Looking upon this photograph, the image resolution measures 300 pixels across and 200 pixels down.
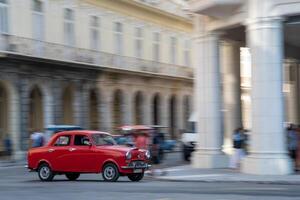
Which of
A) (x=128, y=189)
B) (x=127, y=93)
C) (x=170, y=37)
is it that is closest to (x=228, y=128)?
(x=128, y=189)

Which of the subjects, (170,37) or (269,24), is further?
(170,37)

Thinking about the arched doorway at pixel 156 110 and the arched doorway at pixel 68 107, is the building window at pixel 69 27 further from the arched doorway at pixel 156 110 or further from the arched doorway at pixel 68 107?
the arched doorway at pixel 156 110

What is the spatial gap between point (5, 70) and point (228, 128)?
13314 mm

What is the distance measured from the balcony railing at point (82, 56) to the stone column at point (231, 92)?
12.4 meters

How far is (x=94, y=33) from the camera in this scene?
149ft

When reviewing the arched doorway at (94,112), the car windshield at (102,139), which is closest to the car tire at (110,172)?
the car windshield at (102,139)

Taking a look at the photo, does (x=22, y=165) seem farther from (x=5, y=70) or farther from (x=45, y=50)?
(x=45, y=50)

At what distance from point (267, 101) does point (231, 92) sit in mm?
7561

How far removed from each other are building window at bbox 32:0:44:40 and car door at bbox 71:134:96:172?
1924 centimetres

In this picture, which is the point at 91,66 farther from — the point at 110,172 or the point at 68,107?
the point at 110,172

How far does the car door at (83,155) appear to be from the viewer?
21.0m

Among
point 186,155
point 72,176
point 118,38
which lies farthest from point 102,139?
point 118,38

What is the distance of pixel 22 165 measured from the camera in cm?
3444

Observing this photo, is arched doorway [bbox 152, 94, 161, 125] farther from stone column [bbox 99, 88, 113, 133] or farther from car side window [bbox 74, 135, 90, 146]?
car side window [bbox 74, 135, 90, 146]
